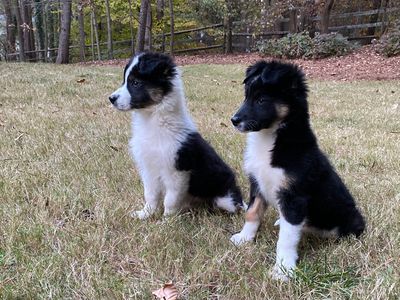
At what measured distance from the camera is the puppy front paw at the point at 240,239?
3.03m

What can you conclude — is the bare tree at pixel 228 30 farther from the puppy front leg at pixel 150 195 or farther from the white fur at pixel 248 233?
the white fur at pixel 248 233

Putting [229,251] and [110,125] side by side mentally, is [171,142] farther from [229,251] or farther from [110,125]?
[110,125]

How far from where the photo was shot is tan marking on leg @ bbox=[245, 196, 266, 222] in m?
3.05

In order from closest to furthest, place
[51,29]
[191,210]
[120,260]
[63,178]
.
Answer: [120,260], [191,210], [63,178], [51,29]

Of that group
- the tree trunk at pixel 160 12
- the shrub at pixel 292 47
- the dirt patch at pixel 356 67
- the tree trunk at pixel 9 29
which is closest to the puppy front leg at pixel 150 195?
the dirt patch at pixel 356 67

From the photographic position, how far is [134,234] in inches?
121

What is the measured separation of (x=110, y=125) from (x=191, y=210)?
3.32 meters

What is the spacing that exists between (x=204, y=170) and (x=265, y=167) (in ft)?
2.93

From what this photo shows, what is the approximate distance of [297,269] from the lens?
255 cm

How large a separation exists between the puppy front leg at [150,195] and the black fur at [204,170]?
0.26m

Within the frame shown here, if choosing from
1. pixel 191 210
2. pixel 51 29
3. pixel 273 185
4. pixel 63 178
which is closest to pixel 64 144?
pixel 63 178

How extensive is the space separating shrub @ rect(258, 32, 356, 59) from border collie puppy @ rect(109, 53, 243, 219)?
1750 centimetres

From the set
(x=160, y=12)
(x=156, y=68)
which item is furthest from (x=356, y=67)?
(x=156, y=68)

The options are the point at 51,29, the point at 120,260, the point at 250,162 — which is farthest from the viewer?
the point at 51,29
